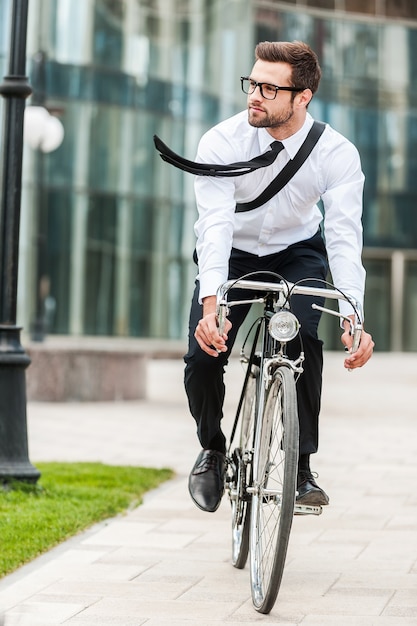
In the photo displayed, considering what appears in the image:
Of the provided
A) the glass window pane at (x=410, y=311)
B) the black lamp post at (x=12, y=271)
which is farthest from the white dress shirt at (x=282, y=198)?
the glass window pane at (x=410, y=311)

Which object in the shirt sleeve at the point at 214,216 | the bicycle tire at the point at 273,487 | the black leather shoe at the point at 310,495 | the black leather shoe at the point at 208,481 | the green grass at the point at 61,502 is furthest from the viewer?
the green grass at the point at 61,502

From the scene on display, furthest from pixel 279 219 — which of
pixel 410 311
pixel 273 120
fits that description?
pixel 410 311

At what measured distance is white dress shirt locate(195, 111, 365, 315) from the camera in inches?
185

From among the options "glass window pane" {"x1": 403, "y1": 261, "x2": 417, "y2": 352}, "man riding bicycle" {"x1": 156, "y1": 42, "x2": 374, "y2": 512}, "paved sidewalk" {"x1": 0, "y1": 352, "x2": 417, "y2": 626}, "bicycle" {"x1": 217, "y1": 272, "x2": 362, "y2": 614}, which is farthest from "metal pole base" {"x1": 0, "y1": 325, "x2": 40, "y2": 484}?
"glass window pane" {"x1": 403, "y1": 261, "x2": 417, "y2": 352}

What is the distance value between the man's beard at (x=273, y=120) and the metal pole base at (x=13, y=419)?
310 cm

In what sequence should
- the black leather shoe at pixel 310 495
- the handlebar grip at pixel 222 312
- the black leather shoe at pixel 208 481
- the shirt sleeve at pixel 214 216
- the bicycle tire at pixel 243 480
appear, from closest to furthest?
the handlebar grip at pixel 222 312 < the shirt sleeve at pixel 214 216 < the black leather shoe at pixel 310 495 < the bicycle tire at pixel 243 480 < the black leather shoe at pixel 208 481

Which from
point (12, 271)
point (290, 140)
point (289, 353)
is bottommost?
point (289, 353)

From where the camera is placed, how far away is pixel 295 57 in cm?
471

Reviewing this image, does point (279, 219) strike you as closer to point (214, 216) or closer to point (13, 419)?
point (214, 216)

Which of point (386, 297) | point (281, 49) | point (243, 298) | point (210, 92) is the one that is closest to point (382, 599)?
point (243, 298)

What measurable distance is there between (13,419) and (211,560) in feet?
7.02

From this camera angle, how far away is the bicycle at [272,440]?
14.0 feet

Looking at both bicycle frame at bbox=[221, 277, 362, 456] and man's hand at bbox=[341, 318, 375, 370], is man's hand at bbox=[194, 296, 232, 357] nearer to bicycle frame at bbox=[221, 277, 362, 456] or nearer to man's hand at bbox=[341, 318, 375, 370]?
bicycle frame at bbox=[221, 277, 362, 456]

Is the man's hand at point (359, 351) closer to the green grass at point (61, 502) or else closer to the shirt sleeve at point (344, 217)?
the shirt sleeve at point (344, 217)
